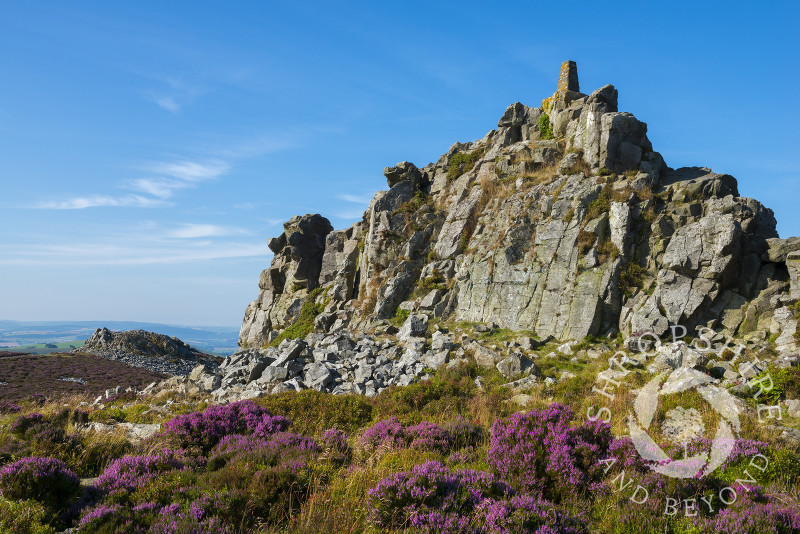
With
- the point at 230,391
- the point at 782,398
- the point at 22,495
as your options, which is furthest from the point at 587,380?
the point at 22,495

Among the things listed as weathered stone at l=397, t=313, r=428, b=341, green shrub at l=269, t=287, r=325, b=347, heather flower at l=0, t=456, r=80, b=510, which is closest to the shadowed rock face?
green shrub at l=269, t=287, r=325, b=347

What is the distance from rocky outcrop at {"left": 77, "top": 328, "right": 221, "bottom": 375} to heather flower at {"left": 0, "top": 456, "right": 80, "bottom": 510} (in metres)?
34.5

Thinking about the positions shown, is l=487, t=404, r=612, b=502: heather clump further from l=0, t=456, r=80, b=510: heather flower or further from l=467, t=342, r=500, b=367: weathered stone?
l=467, t=342, r=500, b=367: weathered stone

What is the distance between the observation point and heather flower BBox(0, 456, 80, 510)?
6.95 meters

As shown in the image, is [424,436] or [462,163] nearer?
[424,436]

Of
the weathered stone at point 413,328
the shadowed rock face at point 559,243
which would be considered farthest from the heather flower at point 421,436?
the weathered stone at point 413,328

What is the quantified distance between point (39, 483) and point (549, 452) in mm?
8293

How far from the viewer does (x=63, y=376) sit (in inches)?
1258

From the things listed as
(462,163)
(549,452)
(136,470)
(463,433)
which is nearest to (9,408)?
(136,470)

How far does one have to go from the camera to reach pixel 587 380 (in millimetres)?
16203

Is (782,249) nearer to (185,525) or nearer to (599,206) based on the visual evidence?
Result: (599,206)

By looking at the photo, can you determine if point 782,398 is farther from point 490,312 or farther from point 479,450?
point 490,312

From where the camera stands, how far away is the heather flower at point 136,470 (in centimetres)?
762

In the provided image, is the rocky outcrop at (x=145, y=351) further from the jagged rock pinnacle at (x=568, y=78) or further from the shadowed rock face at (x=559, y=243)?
the jagged rock pinnacle at (x=568, y=78)
